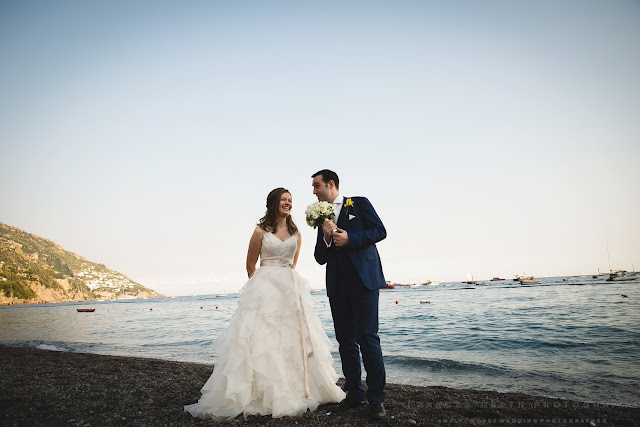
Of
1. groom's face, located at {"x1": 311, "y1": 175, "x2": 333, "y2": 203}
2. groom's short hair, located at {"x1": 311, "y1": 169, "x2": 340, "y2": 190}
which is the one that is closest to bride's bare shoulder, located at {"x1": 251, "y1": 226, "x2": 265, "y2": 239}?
groom's face, located at {"x1": 311, "y1": 175, "x2": 333, "y2": 203}

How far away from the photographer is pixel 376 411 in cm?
356

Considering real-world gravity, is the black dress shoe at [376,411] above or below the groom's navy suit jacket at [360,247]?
below

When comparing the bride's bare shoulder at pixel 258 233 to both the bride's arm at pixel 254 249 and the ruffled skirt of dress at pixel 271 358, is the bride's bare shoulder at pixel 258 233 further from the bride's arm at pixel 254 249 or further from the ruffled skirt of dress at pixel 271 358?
the ruffled skirt of dress at pixel 271 358

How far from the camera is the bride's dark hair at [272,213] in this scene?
175 inches

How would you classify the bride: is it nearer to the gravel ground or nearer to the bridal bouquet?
the gravel ground

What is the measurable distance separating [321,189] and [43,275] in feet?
451

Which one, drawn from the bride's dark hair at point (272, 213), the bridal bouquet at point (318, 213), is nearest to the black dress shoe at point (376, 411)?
the bridal bouquet at point (318, 213)

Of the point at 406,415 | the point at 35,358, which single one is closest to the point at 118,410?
the point at 406,415

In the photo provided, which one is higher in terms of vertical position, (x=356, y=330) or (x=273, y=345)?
(x=356, y=330)

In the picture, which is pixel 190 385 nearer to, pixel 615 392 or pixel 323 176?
pixel 323 176

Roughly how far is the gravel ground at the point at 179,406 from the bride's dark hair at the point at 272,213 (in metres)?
2.23

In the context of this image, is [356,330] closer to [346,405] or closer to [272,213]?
[346,405]

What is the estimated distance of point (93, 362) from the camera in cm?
785

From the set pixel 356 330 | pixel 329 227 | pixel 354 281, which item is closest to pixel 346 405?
pixel 356 330
